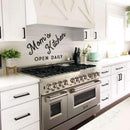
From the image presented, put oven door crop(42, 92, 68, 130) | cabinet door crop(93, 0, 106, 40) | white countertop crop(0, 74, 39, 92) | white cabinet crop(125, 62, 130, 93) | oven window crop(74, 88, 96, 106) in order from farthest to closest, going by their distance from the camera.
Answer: white cabinet crop(125, 62, 130, 93) → cabinet door crop(93, 0, 106, 40) → oven window crop(74, 88, 96, 106) → oven door crop(42, 92, 68, 130) → white countertop crop(0, 74, 39, 92)

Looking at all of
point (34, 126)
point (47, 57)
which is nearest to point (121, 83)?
point (47, 57)

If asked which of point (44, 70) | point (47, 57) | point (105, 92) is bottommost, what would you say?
point (105, 92)

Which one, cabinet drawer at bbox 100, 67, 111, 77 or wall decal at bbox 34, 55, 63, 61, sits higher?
wall decal at bbox 34, 55, 63, 61

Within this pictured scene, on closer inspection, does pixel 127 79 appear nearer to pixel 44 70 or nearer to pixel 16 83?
pixel 44 70

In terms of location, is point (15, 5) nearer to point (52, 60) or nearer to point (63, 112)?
point (52, 60)

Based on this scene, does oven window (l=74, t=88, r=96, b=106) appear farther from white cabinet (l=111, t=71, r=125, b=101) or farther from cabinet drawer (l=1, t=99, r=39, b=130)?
white cabinet (l=111, t=71, r=125, b=101)

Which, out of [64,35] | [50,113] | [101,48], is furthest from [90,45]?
[50,113]

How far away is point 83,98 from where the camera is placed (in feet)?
10.8

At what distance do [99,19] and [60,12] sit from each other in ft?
4.49

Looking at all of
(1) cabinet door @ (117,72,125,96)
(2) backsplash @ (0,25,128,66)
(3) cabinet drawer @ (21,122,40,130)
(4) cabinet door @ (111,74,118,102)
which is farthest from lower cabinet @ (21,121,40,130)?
(1) cabinet door @ (117,72,125,96)

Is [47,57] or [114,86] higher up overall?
[47,57]

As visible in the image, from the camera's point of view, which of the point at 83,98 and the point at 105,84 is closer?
the point at 83,98

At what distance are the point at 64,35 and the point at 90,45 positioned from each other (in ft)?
2.97

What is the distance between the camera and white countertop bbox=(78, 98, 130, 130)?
3.54 ft
